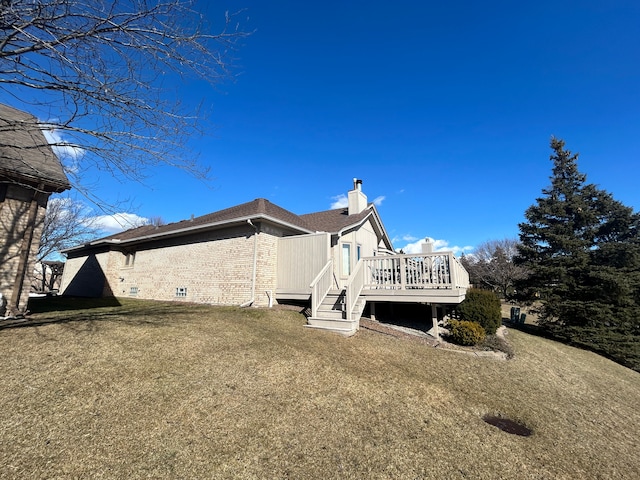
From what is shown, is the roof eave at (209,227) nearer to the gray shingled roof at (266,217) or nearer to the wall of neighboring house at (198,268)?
the gray shingled roof at (266,217)

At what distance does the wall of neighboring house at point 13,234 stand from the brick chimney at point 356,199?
1268cm

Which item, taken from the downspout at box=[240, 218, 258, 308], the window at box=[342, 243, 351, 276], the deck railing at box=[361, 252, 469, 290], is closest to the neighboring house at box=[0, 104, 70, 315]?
the downspout at box=[240, 218, 258, 308]

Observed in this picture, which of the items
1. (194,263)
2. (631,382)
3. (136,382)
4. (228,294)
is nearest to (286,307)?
(228,294)

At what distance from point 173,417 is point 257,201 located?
436 inches

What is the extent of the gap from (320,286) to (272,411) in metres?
5.87

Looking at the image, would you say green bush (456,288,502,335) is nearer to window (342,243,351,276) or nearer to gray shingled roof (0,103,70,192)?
window (342,243,351,276)

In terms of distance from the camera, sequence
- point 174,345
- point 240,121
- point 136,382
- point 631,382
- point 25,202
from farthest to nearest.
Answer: point 240,121 → point 631,382 → point 25,202 → point 174,345 → point 136,382

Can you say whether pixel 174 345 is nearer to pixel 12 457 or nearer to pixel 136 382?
pixel 136 382

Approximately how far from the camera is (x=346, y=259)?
14.2m

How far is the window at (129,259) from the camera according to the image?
16603mm

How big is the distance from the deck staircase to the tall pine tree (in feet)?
41.0

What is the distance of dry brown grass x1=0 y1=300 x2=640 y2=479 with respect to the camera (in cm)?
316

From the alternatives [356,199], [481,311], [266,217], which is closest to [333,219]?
[356,199]

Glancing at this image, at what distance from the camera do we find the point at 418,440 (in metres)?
3.89
